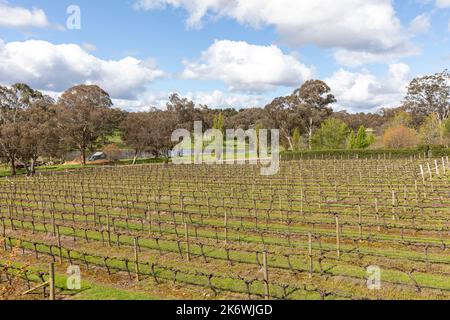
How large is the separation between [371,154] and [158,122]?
119 feet

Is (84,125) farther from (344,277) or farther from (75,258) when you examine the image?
(344,277)

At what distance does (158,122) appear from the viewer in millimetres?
67875

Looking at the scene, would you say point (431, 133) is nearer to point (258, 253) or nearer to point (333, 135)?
point (333, 135)

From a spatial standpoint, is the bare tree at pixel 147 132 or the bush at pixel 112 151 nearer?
the bare tree at pixel 147 132

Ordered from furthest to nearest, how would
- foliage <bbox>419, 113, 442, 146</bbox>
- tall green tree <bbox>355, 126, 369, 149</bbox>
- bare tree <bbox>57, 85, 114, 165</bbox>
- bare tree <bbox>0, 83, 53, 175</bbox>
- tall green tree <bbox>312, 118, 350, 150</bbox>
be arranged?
tall green tree <bbox>312, 118, 350, 150</bbox>
tall green tree <bbox>355, 126, 369, 149</bbox>
foliage <bbox>419, 113, 442, 146</bbox>
bare tree <bbox>57, 85, 114, 165</bbox>
bare tree <bbox>0, 83, 53, 175</bbox>

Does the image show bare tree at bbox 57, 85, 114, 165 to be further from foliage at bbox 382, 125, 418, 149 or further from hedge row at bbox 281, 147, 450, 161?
foliage at bbox 382, 125, 418, 149

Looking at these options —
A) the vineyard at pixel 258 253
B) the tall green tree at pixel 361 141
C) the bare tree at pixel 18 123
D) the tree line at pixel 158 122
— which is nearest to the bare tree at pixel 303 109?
the tree line at pixel 158 122

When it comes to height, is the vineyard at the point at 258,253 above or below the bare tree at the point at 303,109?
below

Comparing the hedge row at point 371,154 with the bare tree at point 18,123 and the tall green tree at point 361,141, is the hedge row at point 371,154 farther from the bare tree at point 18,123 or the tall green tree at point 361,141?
the bare tree at point 18,123

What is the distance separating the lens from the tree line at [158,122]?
4753 centimetres

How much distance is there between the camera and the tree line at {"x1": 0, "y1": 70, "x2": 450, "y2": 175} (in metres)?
47.5

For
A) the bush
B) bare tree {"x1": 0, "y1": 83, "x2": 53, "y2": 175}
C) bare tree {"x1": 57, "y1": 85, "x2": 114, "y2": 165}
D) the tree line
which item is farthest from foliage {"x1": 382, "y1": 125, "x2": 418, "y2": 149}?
bare tree {"x1": 0, "y1": 83, "x2": 53, "y2": 175}

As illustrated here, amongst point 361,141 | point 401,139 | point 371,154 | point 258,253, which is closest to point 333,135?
point 361,141
